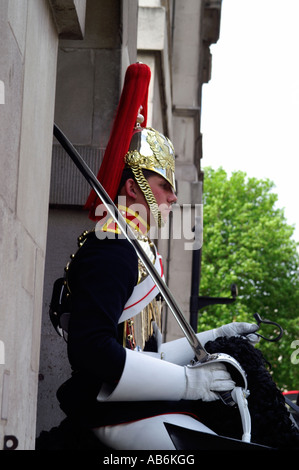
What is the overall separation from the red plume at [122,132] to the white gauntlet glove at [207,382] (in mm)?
1196

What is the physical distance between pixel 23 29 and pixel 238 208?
94.2 feet

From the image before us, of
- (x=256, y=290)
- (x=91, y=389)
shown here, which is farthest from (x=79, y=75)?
(x=256, y=290)

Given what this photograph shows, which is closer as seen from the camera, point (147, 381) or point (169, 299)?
point (147, 381)

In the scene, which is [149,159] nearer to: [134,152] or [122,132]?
[134,152]

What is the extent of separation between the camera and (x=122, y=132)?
15.5 feet

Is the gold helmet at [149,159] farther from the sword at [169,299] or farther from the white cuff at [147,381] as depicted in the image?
the white cuff at [147,381]

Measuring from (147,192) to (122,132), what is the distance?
0.45 m

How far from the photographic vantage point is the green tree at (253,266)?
27281 mm

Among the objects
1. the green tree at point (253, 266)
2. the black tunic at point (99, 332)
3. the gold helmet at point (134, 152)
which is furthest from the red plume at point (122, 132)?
the green tree at point (253, 266)

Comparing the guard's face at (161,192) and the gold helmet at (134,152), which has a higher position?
the gold helmet at (134,152)

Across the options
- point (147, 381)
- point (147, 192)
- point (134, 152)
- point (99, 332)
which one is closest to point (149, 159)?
point (134, 152)

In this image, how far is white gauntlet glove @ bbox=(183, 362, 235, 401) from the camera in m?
3.71

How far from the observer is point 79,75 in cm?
614
